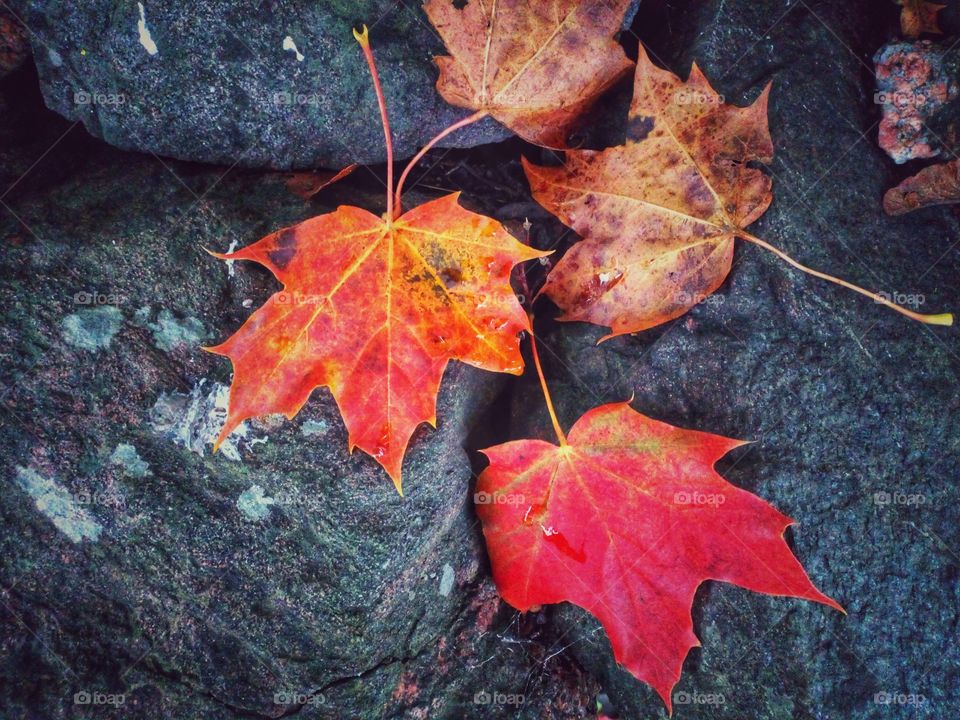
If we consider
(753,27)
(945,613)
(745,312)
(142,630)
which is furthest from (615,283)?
(142,630)

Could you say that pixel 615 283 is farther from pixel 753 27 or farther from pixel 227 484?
pixel 227 484
